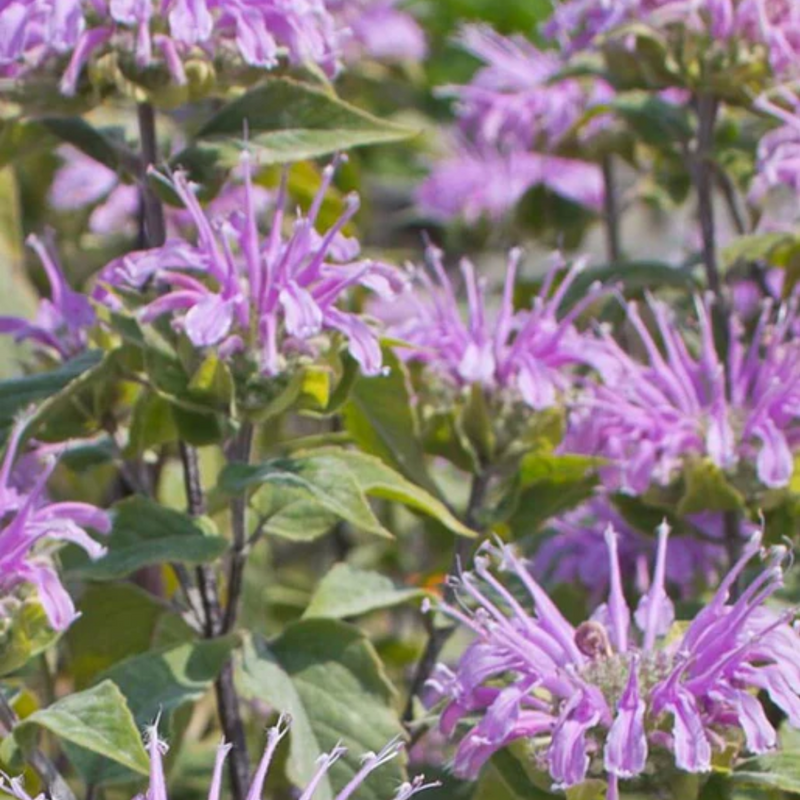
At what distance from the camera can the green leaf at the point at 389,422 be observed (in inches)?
49.4

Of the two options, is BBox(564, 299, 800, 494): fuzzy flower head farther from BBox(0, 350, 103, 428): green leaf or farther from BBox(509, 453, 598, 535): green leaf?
BBox(0, 350, 103, 428): green leaf

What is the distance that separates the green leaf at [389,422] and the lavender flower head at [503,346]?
33 millimetres

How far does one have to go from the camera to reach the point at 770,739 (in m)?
0.94

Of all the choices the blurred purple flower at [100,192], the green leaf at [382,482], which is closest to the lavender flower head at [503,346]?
the green leaf at [382,482]

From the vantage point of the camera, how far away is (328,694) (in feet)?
3.74

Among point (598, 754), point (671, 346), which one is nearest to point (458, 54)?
point (671, 346)

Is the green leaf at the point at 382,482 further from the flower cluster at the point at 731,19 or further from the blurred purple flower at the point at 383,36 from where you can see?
the blurred purple flower at the point at 383,36

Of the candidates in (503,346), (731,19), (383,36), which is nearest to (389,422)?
(503,346)

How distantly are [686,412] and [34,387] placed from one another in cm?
50

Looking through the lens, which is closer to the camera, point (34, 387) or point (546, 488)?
point (34, 387)

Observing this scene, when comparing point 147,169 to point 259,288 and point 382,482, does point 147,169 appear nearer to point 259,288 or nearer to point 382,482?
point 259,288

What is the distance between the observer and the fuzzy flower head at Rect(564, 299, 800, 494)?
1.25 metres

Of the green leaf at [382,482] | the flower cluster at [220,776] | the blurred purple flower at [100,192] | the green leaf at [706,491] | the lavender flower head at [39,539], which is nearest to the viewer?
the flower cluster at [220,776]

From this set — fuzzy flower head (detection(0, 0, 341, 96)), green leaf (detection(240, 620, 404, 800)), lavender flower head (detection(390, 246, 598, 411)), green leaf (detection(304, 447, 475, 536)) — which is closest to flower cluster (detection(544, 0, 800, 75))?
lavender flower head (detection(390, 246, 598, 411))
